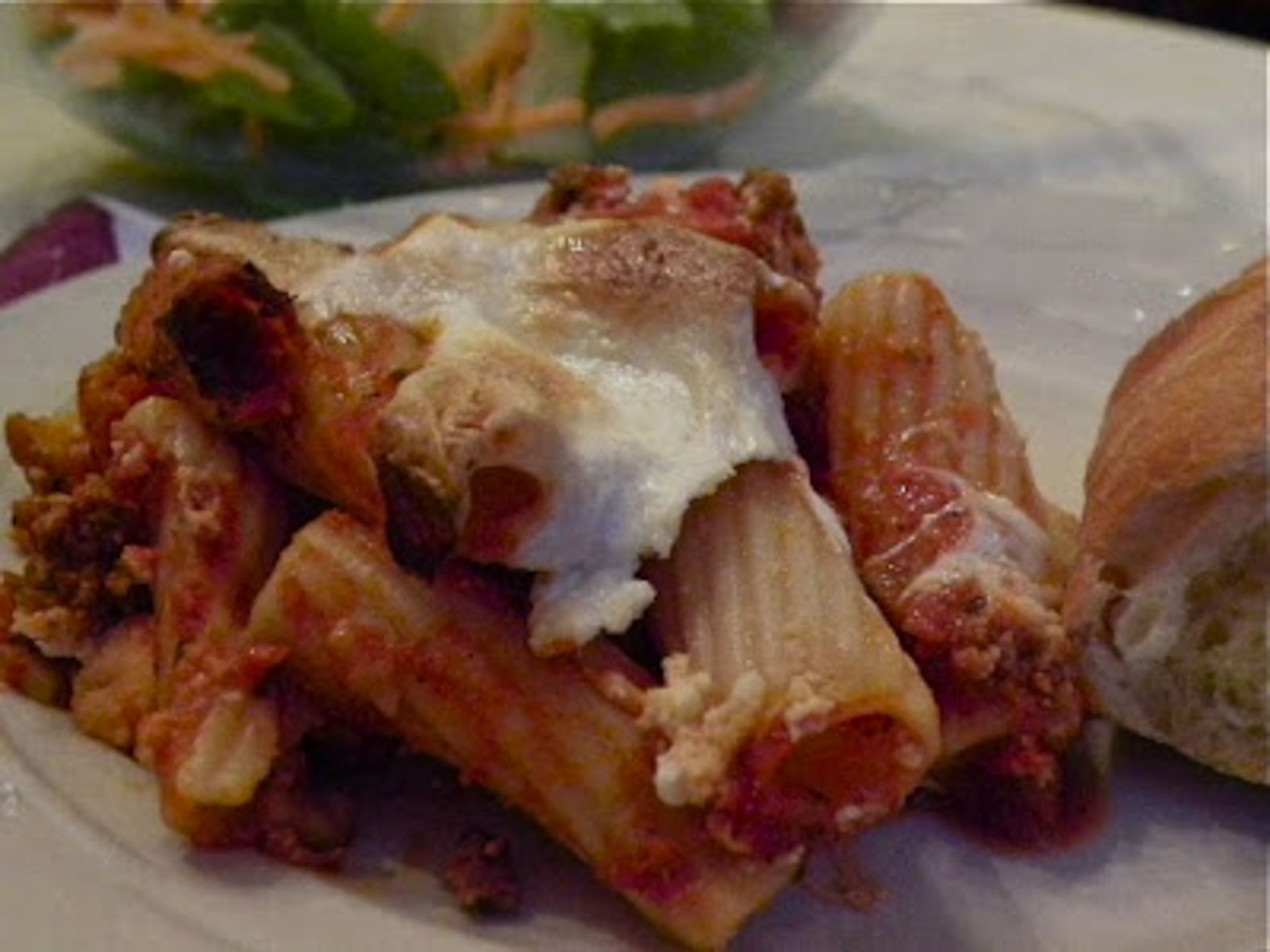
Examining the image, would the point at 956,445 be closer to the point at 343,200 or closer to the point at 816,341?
the point at 816,341

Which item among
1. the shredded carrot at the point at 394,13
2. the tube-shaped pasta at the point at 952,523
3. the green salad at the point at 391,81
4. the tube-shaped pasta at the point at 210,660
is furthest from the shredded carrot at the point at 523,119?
the tube-shaped pasta at the point at 210,660

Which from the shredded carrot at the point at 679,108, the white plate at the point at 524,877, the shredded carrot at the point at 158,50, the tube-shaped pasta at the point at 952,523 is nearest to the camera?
the white plate at the point at 524,877

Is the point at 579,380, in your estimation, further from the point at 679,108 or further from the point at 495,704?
the point at 679,108

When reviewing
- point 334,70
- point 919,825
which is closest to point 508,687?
point 919,825

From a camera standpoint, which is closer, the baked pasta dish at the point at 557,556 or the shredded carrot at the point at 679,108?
the baked pasta dish at the point at 557,556

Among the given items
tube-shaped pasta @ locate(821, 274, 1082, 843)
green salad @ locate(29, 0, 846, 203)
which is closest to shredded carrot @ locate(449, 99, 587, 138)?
green salad @ locate(29, 0, 846, 203)

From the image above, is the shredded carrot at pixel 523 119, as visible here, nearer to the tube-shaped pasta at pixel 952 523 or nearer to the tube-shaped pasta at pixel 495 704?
→ the tube-shaped pasta at pixel 952 523

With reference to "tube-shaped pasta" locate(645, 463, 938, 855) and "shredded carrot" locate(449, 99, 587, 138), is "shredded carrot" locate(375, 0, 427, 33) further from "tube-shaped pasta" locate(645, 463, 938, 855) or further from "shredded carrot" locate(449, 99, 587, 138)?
"tube-shaped pasta" locate(645, 463, 938, 855)

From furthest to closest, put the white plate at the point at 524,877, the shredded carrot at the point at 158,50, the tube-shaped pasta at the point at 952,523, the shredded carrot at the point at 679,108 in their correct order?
the shredded carrot at the point at 679,108
the shredded carrot at the point at 158,50
the tube-shaped pasta at the point at 952,523
the white plate at the point at 524,877
